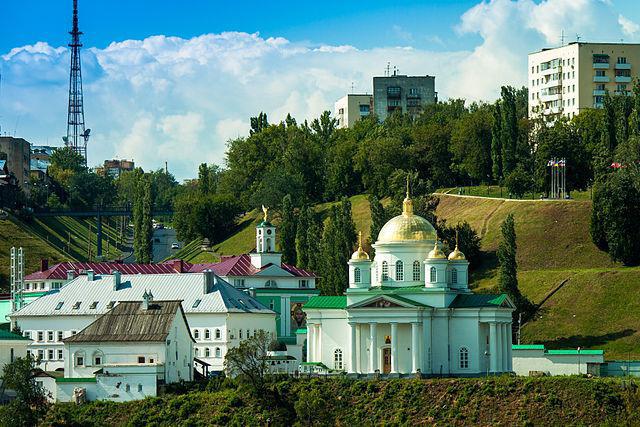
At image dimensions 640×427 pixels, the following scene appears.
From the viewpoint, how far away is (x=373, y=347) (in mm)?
95750

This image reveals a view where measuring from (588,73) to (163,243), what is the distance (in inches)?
1952

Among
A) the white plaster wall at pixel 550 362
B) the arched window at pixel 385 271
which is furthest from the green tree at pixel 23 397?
the white plaster wall at pixel 550 362

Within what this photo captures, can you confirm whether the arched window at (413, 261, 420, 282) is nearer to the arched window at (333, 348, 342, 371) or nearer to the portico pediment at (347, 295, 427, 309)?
the portico pediment at (347, 295, 427, 309)

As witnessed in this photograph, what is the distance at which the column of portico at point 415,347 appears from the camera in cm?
9462

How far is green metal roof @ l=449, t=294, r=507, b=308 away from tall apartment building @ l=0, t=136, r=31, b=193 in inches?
3409

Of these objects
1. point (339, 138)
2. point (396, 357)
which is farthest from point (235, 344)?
point (339, 138)

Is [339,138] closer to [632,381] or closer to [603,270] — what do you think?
[603,270]

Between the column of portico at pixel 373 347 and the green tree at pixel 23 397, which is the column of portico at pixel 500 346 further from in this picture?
the green tree at pixel 23 397

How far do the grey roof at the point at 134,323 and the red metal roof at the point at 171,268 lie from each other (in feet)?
78.0

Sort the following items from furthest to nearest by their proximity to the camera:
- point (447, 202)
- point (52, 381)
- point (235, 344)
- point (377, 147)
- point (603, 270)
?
point (377, 147), point (447, 202), point (603, 270), point (235, 344), point (52, 381)

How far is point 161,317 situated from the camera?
314ft

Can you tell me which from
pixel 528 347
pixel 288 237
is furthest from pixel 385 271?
pixel 288 237

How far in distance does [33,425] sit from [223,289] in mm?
22733

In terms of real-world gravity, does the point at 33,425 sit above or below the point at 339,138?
below
